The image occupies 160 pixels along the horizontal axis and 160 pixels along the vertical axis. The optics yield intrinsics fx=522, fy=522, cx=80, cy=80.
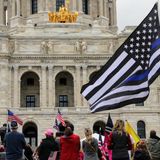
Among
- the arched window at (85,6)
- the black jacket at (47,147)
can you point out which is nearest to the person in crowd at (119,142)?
the black jacket at (47,147)

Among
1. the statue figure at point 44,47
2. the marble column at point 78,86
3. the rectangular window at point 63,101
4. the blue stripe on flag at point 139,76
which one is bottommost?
the blue stripe on flag at point 139,76

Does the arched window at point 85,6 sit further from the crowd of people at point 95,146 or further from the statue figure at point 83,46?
the crowd of people at point 95,146

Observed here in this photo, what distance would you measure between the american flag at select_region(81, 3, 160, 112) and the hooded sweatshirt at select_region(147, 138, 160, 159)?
213 cm

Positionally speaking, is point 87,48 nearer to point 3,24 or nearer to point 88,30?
point 88,30

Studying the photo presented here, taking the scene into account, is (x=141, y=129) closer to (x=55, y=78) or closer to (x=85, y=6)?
(x=55, y=78)

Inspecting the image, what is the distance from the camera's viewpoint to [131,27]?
64.4 metres

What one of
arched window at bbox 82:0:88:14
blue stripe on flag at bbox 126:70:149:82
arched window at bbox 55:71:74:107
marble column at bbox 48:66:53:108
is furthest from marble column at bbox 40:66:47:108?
blue stripe on flag at bbox 126:70:149:82

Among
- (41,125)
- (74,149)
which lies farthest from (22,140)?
(41,125)

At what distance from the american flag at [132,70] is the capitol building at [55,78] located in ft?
156

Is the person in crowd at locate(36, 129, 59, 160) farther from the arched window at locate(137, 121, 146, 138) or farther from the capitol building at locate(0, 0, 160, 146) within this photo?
the arched window at locate(137, 121, 146, 138)

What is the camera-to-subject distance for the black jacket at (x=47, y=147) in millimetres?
16219

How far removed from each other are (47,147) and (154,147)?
12.0 feet

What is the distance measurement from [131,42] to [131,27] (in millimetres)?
52102

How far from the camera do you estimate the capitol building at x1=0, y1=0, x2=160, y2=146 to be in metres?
60.6
